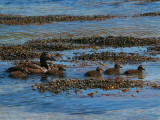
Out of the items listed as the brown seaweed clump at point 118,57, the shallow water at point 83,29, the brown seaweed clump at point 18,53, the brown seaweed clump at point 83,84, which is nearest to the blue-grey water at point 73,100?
the shallow water at point 83,29

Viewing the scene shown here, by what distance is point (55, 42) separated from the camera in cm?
2227

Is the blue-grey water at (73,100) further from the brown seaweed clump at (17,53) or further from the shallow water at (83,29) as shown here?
the brown seaweed clump at (17,53)

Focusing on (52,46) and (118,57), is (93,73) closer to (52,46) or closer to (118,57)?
(118,57)

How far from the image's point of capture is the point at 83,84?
1347cm

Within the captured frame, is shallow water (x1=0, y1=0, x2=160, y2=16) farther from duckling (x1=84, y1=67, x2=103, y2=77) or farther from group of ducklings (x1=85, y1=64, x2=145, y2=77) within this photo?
duckling (x1=84, y1=67, x2=103, y2=77)

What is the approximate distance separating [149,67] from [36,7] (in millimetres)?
32555

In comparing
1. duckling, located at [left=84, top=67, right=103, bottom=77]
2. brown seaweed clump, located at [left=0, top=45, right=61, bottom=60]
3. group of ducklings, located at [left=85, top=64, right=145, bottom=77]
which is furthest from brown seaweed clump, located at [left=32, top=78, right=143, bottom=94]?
brown seaweed clump, located at [left=0, top=45, right=61, bottom=60]

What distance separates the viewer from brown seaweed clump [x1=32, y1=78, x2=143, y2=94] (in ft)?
43.4

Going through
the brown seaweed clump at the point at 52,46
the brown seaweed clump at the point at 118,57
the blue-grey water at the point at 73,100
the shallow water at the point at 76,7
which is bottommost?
the blue-grey water at the point at 73,100

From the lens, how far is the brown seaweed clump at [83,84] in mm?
13219

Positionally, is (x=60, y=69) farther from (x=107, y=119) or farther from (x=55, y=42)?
(x=55, y=42)

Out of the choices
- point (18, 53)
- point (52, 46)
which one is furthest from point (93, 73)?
point (52, 46)

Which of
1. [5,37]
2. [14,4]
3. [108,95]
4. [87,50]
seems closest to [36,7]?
[14,4]

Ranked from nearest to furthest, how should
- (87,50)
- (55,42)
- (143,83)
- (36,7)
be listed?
(143,83), (87,50), (55,42), (36,7)
